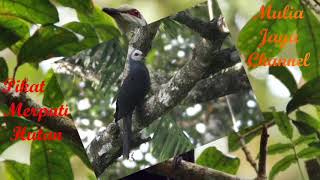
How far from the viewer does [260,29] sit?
1386mm

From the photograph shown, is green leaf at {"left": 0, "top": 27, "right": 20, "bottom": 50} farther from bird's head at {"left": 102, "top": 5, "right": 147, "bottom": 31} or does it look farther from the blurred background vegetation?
bird's head at {"left": 102, "top": 5, "right": 147, "bottom": 31}

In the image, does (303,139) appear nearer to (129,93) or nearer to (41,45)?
(129,93)

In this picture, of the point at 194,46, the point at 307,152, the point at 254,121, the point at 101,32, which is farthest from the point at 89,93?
the point at 307,152

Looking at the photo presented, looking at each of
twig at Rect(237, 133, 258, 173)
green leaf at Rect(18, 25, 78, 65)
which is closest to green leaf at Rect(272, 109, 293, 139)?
twig at Rect(237, 133, 258, 173)

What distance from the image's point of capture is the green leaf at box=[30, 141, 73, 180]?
1257 millimetres

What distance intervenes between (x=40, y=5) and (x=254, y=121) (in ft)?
2.12

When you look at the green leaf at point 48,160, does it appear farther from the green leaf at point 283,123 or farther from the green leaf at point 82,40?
the green leaf at point 283,123

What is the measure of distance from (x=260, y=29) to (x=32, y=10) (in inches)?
24.2

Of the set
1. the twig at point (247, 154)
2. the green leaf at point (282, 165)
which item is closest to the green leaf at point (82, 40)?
the twig at point (247, 154)

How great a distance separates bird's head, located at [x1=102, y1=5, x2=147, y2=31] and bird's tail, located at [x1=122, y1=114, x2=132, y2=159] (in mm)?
249

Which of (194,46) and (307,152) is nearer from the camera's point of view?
(194,46)

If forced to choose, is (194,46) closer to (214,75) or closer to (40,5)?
(214,75)

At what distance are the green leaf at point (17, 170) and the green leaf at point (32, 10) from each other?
366mm

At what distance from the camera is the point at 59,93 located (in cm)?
128
